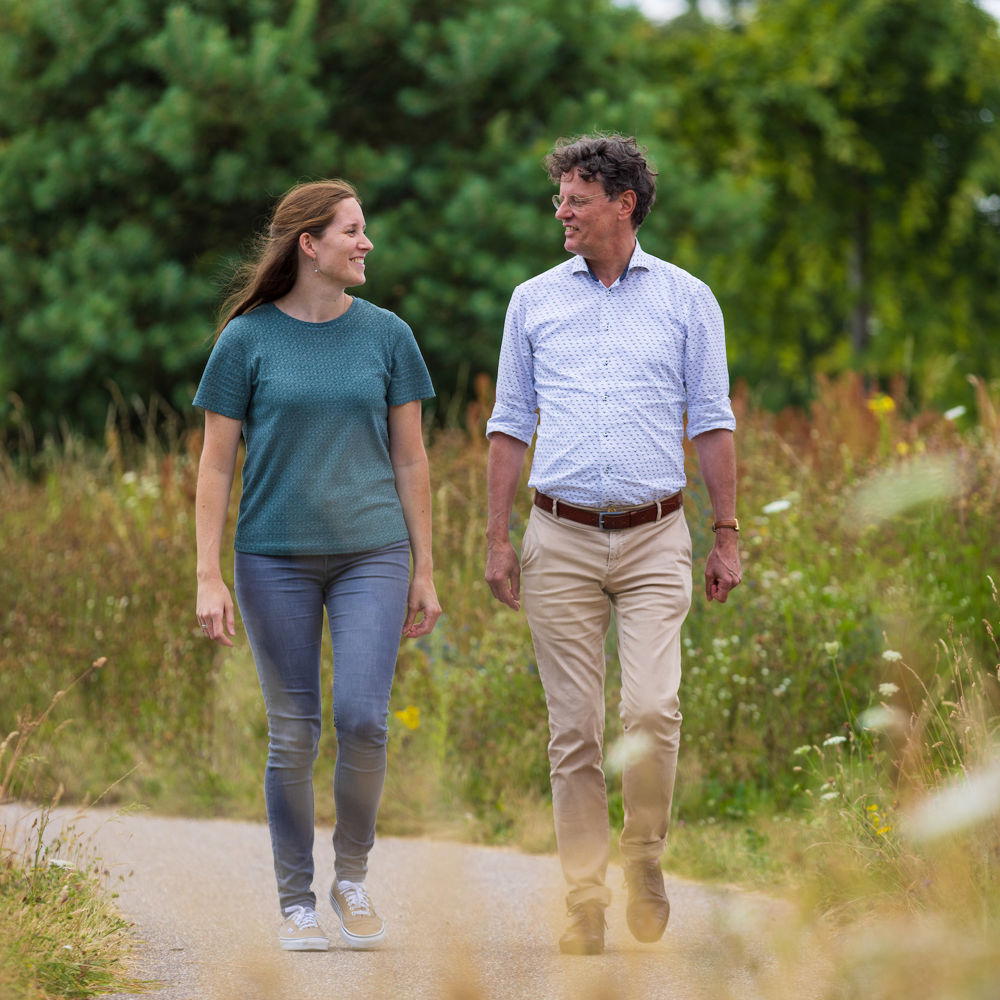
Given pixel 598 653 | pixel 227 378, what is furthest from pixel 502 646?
pixel 227 378

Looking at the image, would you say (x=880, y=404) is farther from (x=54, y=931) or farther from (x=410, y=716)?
(x=54, y=931)

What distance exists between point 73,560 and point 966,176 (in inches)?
622

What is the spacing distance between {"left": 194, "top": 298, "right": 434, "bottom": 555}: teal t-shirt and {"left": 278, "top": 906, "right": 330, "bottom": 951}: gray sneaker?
1.06 metres

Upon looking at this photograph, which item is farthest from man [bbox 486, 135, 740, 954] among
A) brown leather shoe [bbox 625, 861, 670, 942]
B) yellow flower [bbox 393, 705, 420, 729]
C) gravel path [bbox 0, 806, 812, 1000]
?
yellow flower [bbox 393, 705, 420, 729]

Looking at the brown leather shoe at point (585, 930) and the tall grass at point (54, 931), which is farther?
the brown leather shoe at point (585, 930)

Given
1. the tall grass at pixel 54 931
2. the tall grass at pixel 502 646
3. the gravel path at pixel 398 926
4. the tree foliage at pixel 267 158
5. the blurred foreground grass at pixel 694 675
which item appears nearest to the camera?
the tall grass at pixel 54 931

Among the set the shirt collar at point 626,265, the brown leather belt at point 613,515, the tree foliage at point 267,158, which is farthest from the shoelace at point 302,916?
the tree foliage at point 267,158

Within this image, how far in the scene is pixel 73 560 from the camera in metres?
7.75

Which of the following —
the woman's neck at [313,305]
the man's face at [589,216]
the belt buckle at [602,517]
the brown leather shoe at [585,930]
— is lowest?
the brown leather shoe at [585,930]

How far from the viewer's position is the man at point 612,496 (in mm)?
4328

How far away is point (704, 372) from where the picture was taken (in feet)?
14.8

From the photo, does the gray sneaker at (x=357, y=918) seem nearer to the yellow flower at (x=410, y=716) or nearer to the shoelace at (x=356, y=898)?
the shoelace at (x=356, y=898)

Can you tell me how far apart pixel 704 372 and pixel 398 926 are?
1970 mm

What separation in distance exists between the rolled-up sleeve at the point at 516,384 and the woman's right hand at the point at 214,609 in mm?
939
